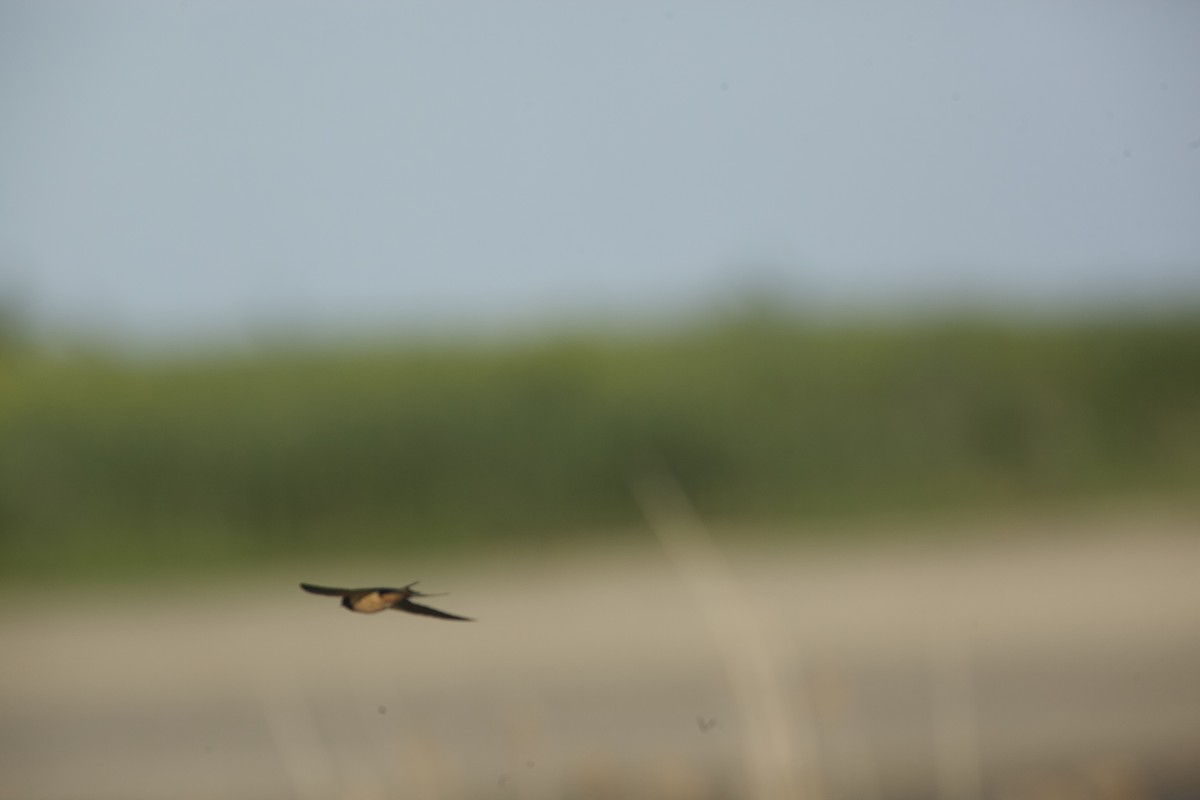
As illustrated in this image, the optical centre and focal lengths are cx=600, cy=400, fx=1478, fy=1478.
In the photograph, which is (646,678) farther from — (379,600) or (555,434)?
(379,600)

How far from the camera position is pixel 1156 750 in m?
3.54

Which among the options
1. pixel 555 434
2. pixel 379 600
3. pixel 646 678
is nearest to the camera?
pixel 379 600

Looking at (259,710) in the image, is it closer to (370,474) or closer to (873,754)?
(873,754)

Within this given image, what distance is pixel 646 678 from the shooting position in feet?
16.4

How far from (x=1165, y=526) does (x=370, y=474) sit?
4.21 m

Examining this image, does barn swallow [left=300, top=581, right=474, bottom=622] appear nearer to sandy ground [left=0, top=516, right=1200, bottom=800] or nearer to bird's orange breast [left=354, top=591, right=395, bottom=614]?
bird's orange breast [left=354, top=591, right=395, bottom=614]

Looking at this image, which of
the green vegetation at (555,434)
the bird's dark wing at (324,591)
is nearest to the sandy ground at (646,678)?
the bird's dark wing at (324,591)

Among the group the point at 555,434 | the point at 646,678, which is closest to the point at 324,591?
the point at 646,678

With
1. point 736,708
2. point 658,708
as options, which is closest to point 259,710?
point 658,708

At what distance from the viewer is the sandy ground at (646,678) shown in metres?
3.15

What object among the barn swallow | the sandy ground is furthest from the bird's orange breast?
the sandy ground

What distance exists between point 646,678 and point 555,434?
11.4 ft

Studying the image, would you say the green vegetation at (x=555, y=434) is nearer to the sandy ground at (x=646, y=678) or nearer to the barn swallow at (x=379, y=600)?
the sandy ground at (x=646, y=678)

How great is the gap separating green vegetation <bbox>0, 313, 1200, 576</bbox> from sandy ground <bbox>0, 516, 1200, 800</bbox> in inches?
22.9
